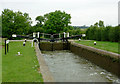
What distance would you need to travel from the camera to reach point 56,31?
3369 cm

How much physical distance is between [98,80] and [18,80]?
3.76 m

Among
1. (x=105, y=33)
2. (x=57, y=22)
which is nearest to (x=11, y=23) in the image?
(x=105, y=33)

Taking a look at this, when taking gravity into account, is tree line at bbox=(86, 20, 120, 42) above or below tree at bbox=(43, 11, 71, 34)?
below

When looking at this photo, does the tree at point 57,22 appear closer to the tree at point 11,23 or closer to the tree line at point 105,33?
the tree line at point 105,33

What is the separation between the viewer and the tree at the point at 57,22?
1296 inches

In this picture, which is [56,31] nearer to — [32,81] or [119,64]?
[119,64]

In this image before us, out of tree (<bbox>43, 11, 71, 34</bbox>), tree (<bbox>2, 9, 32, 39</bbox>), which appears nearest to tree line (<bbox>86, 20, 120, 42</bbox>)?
tree (<bbox>2, 9, 32, 39</bbox>)

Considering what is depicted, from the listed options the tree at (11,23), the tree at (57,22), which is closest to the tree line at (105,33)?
the tree at (11,23)

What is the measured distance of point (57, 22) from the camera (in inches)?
1321

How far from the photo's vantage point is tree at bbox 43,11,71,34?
32906mm

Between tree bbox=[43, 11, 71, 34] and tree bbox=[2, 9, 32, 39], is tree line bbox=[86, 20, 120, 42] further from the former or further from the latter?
tree bbox=[43, 11, 71, 34]

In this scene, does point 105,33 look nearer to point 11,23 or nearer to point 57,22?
point 11,23

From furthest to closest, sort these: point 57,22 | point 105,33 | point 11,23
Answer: point 57,22 < point 105,33 < point 11,23

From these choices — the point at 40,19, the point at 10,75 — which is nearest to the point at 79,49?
the point at 10,75
